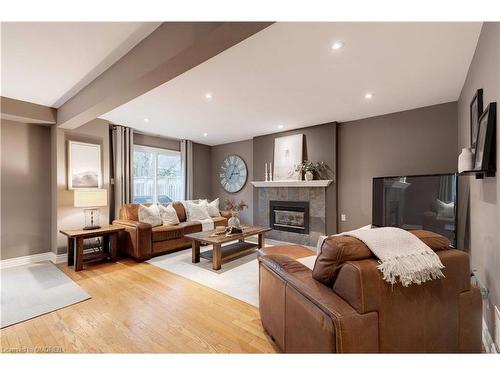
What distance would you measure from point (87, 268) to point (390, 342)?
12.4 ft

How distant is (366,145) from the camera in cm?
405

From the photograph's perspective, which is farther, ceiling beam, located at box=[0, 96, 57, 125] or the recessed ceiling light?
ceiling beam, located at box=[0, 96, 57, 125]

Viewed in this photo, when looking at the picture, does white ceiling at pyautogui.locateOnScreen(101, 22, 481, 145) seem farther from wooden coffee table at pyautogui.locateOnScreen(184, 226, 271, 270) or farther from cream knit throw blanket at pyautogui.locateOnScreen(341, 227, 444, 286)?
wooden coffee table at pyautogui.locateOnScreen(184, 226, 271, 270)

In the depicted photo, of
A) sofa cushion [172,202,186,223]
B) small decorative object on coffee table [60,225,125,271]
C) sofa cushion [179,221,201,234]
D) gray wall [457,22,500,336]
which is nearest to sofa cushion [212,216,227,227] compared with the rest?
sofa cushion [179,221,201,234]

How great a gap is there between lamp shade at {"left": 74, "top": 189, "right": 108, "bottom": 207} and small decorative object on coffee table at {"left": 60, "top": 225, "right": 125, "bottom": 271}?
15.5 inches

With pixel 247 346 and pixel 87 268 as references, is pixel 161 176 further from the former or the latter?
pixel 247 346


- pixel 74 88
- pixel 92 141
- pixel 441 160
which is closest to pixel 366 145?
pixel 441 160

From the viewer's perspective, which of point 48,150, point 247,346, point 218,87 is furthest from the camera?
point 48,150

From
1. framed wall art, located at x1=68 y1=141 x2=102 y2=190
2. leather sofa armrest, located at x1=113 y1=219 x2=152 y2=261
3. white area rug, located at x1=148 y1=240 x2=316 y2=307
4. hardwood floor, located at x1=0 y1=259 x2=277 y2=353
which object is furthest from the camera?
framed wall art, located at x1=68 y1=141 x2=102 y2=190

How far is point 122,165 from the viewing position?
4590 millimetres

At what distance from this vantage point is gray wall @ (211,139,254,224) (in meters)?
5.87

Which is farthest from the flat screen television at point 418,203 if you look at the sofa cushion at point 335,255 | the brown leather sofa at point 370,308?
the sofa cushion at point 335,255

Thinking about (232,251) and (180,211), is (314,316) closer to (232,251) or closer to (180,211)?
(232,251)
